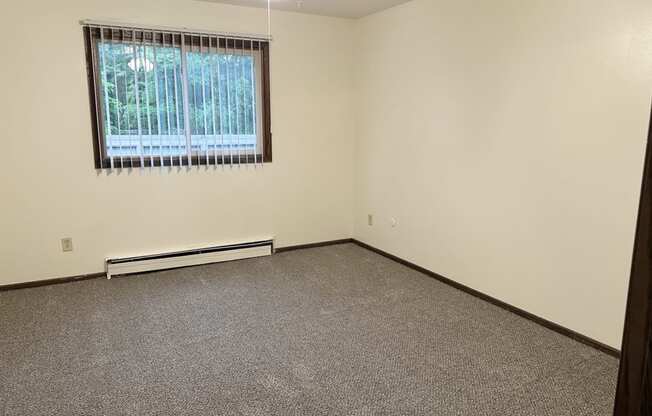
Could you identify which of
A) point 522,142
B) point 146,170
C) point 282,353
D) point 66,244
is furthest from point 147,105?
point 522,142

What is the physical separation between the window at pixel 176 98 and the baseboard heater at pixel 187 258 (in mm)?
808

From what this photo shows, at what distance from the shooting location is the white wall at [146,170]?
3371 millimetres

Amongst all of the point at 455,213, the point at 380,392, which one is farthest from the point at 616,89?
the point at 380,392

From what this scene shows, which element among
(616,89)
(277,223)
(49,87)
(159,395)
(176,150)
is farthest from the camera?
(277,223)

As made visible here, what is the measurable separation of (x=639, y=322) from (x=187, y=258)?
391cm

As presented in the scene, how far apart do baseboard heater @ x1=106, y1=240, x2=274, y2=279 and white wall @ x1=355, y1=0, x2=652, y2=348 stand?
137 cm

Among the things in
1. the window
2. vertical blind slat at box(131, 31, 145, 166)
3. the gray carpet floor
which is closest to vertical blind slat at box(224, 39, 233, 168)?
the window

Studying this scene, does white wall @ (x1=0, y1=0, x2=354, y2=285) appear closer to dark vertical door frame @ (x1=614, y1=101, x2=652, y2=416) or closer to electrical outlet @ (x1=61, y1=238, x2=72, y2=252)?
electrical outlet @ (x1=61, y1=238, x2=72, y2=252)

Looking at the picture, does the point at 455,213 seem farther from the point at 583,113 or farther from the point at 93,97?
the point at 93,97

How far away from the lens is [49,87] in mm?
3410

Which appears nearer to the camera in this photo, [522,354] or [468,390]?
[468,390]

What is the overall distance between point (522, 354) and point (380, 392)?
0.94 meters

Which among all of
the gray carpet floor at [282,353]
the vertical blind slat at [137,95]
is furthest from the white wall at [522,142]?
the vertical blind slat at [137,95]

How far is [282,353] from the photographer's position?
8.37ft
